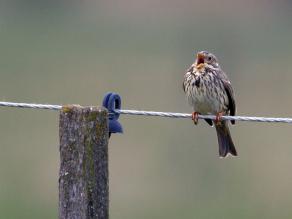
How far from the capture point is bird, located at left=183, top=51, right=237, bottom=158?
7699 millimetres

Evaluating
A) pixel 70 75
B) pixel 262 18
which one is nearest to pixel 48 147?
pixel 70 75

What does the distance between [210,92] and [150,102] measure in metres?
5.34

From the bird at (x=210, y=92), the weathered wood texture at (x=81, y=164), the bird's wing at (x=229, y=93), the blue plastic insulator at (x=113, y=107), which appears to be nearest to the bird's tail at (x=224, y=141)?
the bird at (x=210, y=92)

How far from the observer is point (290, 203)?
35.1ft

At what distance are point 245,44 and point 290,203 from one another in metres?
6.47

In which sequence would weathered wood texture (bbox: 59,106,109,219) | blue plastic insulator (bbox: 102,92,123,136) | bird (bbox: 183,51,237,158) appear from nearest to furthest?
weathered wood texture (bbox: 59,106,109,219) < blue plastic insulator (bbox: 102,92,123,136) < bird (bbox: 183,51,237,158)

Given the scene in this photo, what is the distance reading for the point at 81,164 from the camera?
503cm

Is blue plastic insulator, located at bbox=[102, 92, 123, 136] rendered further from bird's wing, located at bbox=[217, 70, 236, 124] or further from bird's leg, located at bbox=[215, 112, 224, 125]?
bird's wing, located at bbox=[217, 70, 236, 124]

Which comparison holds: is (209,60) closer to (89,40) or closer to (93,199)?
(93,199)

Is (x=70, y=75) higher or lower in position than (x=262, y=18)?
lower

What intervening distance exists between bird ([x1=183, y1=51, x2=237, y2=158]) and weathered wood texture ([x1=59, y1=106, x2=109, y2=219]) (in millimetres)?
2623

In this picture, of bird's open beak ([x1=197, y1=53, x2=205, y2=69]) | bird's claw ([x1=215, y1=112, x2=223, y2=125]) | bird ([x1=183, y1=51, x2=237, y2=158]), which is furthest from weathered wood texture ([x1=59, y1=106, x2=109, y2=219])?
bird's open beak ([x1=197, y1=53, x2=205, y2=69])

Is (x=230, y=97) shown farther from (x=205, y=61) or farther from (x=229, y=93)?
(x=205, y=61)

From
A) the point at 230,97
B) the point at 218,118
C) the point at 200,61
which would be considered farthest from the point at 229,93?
the point at 218,118
